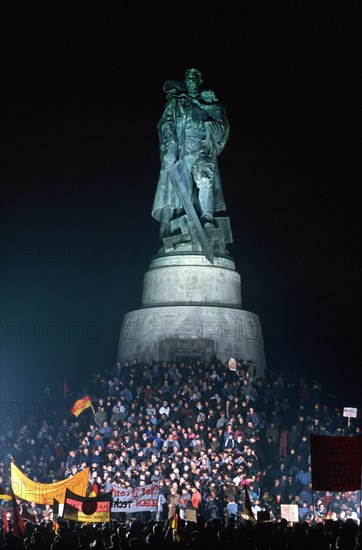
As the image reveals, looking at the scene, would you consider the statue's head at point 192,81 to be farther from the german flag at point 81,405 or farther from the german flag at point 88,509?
the german flag at point 88,509

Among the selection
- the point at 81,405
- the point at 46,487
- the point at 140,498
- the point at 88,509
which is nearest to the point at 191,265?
the point at 81,405

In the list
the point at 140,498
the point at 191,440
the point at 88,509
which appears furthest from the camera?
the point at 191,440

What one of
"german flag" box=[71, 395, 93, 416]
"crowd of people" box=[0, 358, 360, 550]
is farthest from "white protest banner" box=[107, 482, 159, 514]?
"german flag" box=[71, 395, 93, 416]

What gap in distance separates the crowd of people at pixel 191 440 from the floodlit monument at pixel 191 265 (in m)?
2.74

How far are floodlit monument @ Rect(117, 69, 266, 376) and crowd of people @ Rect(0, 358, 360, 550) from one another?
9.00 ft

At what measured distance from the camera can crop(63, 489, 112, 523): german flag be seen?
20484mm

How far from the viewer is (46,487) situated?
23562 millimetres

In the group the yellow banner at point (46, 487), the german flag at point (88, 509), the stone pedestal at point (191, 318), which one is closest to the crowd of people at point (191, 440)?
the yellow banner at point (46, 487)

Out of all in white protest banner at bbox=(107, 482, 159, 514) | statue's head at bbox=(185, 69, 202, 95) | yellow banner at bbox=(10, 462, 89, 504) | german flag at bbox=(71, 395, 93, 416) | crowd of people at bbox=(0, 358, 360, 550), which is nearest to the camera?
yellow banner at bbox=(10, 462, 89, 504)

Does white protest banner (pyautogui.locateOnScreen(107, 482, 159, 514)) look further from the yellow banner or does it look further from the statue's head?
the statue's head

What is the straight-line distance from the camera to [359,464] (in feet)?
71.8

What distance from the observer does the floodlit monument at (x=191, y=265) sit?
126 ft

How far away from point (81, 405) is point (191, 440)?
4.37m

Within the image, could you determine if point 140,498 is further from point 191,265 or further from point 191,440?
point 191,265
